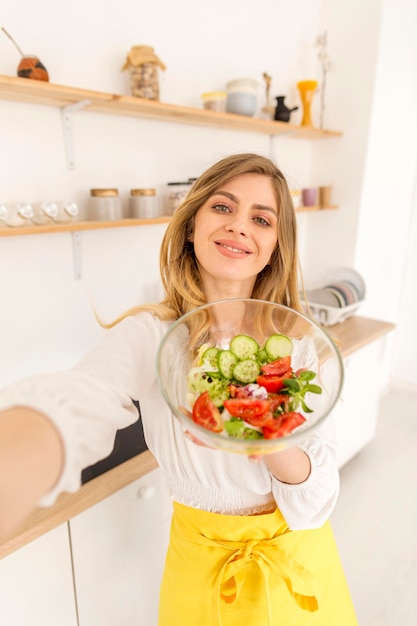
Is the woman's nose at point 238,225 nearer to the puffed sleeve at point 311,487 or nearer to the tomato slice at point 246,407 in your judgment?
the puffed sleeve at point 311,487

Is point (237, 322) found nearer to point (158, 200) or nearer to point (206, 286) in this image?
point (206, 286)

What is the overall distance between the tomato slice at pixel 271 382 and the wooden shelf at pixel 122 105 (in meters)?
1.01

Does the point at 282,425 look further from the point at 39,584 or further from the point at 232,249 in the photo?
the point at 39,584

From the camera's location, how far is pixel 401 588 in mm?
1651

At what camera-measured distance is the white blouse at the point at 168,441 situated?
55 cm

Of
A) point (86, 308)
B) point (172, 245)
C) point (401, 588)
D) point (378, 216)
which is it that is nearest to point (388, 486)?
point (401, 588)

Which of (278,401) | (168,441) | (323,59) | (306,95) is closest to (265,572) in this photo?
(168,441)

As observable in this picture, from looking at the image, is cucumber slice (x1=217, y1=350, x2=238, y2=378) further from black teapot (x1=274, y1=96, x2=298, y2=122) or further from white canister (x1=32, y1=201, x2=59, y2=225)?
black teapot (x1=274, y1=96, x2=298, y2=122)

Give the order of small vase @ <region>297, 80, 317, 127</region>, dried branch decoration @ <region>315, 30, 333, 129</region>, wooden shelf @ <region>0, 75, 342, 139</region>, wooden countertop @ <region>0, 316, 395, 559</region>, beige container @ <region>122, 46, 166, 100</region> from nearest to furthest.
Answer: wooden countertop @ <region>0, 316, 395, 559</region>
wooden shelf @ <region>0, 75, 342, 139</region>
beige container @ <region>122, 46, 166, 100</region>
small vase @ <region>297, 80, 317, 127</region>
dried branch decoration @ <region>315, 30, 333, 129</region>

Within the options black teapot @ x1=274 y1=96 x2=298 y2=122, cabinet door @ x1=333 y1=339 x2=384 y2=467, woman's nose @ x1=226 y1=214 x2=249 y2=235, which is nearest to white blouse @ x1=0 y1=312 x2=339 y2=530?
Result: woman's nose @ x1=226 y1=214 x2=249 y2=235

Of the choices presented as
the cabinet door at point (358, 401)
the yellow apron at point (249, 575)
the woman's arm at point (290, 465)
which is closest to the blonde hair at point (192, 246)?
the woman's arm at point (290, 465)

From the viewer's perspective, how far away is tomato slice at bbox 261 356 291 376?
0.62 metres

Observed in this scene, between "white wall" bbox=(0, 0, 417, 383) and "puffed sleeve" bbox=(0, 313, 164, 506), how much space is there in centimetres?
85

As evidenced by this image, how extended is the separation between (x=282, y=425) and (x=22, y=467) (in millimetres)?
308
